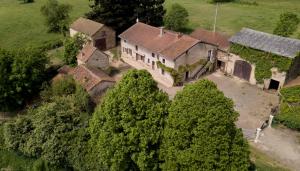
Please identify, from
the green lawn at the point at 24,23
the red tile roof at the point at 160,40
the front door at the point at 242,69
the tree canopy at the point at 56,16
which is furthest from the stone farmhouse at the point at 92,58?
the front door at the point at 242,69

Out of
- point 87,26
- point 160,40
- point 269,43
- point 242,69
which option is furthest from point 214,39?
point 87,26

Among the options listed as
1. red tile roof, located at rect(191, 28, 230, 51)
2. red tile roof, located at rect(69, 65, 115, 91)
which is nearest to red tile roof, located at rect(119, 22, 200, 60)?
red tile roof, located at rect(191, 28, 230, 51)

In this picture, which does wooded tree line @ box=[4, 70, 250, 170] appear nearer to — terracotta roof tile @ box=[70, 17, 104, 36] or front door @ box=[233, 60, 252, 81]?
front door @ box=[233, 60, 252, 81]

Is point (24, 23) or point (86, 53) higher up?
point (86, 53)

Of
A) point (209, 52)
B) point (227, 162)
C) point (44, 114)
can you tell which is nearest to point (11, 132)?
point (44, 114)

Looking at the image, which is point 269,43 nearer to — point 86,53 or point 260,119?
point 260,119

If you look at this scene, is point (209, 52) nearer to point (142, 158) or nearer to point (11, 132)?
point (142, 158)
